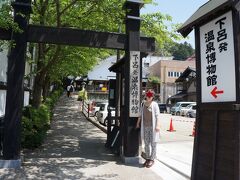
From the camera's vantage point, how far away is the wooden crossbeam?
8.43m

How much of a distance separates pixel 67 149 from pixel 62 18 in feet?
16.7

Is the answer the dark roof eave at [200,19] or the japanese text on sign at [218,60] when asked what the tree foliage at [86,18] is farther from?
the japanese text on sign at [218,60]

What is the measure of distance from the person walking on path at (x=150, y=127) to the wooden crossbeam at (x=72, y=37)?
1584 millimetres

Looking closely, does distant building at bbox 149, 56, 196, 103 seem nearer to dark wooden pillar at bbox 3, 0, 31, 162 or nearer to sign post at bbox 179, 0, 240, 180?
dark wooden pillar at bbox 3, 0, 31, 162

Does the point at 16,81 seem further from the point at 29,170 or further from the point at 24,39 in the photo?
the point at 29,170

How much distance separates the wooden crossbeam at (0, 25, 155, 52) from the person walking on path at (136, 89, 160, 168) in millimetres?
1584

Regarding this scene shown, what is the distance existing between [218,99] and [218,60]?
652 millimetres

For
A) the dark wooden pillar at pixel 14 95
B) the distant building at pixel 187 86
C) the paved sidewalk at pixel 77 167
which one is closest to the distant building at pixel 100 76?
the distant building at pixel 187 86

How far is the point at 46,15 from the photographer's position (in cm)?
1291

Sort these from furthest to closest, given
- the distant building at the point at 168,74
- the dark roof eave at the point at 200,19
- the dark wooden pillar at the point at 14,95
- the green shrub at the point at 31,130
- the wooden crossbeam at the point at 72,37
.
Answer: the distant building at the point at 168,74 < the green shrub at the point at 31,130 < the wooden crossbeam at the point at 72,37 < the dark wooden pillar at the point at 14,95 < the dark roof eave at the point at 200,19

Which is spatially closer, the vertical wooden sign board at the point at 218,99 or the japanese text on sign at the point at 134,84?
the vertical wooden sign board at the point at 218,99

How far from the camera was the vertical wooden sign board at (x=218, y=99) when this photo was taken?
5.14 metres

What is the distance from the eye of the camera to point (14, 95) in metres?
8.13

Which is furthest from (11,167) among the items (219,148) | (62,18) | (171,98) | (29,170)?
(171,98)
